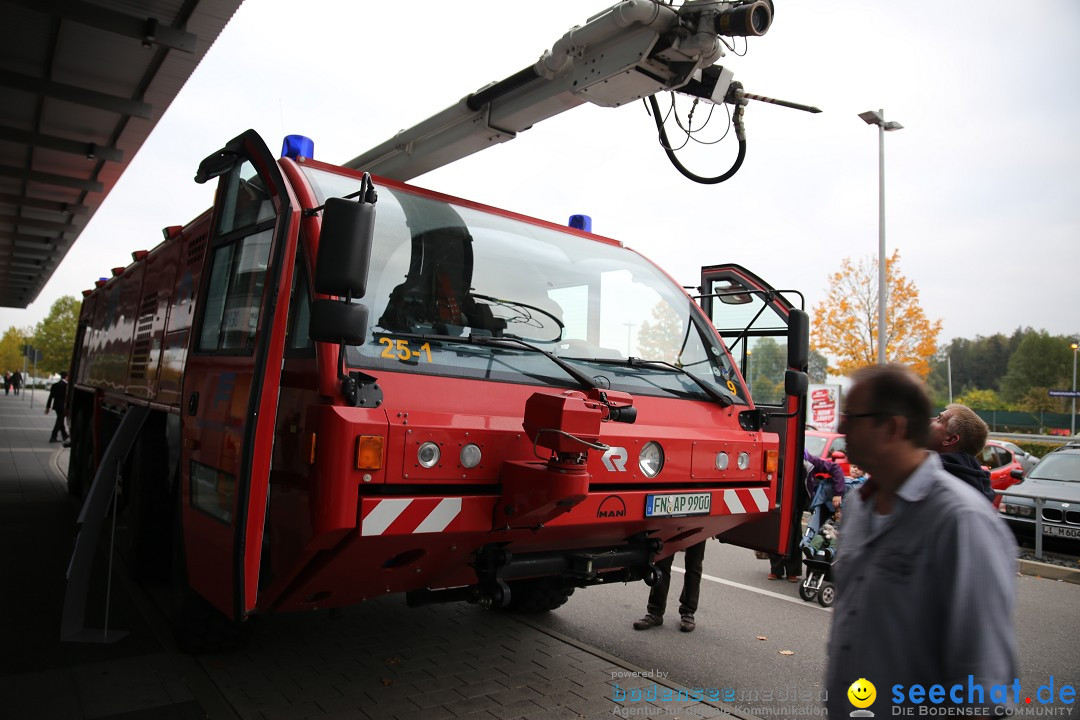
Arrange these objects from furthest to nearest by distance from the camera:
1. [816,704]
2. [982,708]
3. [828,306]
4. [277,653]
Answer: [828,306], [277,653], [816,704], [982,708]

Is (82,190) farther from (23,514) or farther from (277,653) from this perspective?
(277,653)

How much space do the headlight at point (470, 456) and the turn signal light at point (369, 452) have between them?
387 mm

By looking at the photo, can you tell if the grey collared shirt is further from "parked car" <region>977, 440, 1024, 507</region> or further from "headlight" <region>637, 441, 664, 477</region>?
"parked car" <region>977, 440, 1024, 507</region>

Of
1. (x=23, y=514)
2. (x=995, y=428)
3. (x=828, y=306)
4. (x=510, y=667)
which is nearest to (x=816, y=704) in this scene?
(x=510, y=667)

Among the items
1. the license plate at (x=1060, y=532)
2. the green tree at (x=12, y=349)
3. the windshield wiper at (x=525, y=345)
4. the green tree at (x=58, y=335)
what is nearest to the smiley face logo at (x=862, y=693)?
the windshield wiper at (x=525, y=345)

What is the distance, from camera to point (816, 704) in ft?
14.6

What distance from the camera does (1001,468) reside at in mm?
14547

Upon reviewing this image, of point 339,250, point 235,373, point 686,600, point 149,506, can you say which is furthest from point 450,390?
point 149,506

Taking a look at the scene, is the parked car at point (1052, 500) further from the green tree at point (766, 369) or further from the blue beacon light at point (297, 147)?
the blue beacon light at point (297, 147)

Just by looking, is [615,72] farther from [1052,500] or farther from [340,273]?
[1052,500]

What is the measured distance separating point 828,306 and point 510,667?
26.0m

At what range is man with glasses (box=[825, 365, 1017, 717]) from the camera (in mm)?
1570

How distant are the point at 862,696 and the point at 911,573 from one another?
0.32 metres

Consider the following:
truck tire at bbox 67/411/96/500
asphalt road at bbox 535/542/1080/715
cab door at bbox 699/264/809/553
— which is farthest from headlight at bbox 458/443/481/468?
truck tire at bbox 67/411/96/500
